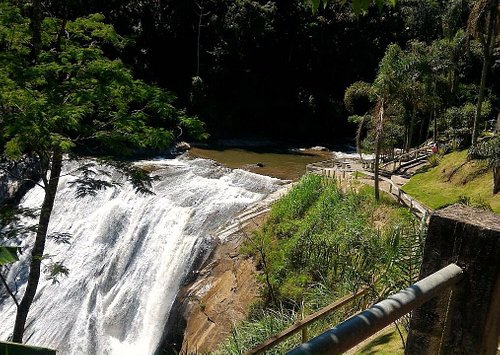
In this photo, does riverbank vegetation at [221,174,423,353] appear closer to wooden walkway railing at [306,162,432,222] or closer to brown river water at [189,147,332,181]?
wooden walkway railing at [306,162,432,222]

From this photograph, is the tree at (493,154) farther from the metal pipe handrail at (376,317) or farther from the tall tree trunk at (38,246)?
the metal pipe handrail at (376,317)

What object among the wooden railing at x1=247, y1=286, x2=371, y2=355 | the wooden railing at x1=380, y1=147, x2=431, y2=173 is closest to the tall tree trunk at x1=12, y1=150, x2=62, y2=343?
the wooden railing at x1=247, y1=286, x2=371, y2=355

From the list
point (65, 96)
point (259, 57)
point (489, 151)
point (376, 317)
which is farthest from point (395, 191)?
point (259, 57)

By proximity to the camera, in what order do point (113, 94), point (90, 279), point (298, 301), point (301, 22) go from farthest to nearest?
1. point (301, 22)
2. point (90, 279)
3. point (298, 301)
4. point (113, 94)

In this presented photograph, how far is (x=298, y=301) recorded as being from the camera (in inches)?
456

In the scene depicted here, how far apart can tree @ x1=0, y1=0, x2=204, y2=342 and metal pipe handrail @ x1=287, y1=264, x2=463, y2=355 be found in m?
6.08

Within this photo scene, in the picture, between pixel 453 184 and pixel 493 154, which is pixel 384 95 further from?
pixel 453 184

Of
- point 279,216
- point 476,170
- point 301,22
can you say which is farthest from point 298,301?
point 301,22

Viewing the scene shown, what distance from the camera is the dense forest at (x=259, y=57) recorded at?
3881cm

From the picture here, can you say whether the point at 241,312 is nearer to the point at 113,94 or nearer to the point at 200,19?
the point at 113,94

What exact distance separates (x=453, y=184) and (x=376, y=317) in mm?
17060

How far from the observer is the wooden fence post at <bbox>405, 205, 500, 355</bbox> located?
2455 mm

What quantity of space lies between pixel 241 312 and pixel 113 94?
658cm

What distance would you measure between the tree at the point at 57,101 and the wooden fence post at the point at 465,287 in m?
5.89
